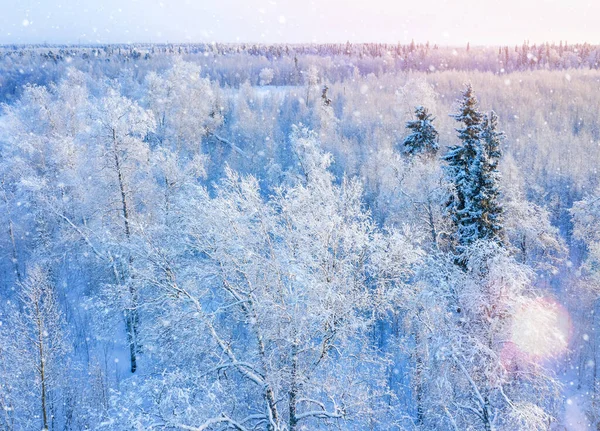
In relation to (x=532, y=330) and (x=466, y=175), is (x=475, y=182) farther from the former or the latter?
(x=532, y=330)

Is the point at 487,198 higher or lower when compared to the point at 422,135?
lower

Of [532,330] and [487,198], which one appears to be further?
[487,198]

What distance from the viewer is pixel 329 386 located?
11.5 m

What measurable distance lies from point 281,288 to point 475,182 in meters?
11.8

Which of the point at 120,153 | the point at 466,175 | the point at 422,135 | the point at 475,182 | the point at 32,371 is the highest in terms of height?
the point at 422,135

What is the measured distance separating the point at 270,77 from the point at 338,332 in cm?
9575

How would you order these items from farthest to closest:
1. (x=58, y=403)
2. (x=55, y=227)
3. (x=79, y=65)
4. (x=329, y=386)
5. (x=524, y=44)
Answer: (x=524, y=44) < (x=79, y=65) < (x=55, y=227) < (x=58, y=403) < (x=329, y=386)

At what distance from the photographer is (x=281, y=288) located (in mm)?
11484

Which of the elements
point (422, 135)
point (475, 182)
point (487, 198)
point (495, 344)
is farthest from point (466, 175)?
point (422, 135)

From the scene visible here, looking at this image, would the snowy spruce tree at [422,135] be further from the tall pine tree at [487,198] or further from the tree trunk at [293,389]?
the tree trunk at [293,389]

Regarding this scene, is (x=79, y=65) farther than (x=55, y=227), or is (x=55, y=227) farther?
(x=79, y=65)

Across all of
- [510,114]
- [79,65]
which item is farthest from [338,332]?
[79,65]

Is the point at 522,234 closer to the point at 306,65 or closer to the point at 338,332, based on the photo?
the point at 338,332

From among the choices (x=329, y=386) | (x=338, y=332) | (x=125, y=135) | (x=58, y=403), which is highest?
(x=125, y=135)
